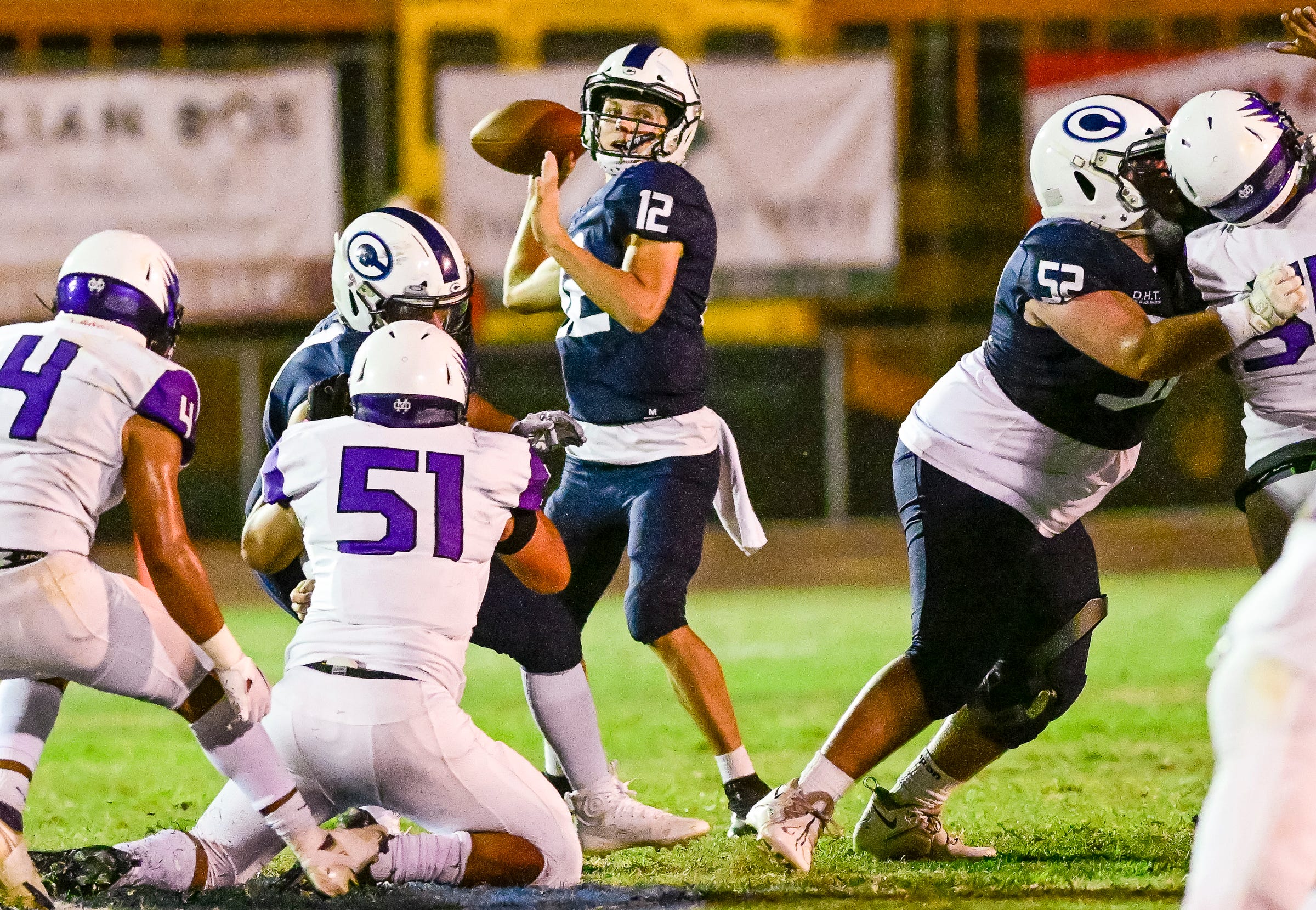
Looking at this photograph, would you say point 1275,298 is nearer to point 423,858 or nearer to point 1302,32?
point 1302,32

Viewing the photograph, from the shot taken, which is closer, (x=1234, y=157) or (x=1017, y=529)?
(x=1234, y=157)

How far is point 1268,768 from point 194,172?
10312 millimetres

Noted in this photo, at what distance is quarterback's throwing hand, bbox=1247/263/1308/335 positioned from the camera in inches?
137

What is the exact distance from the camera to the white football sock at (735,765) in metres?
4.17

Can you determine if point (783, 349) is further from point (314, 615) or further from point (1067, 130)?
point (314, 615)

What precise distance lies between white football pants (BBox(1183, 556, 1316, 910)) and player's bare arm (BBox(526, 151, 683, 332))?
2.34 m

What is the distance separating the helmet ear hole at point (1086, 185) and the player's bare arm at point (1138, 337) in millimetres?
290

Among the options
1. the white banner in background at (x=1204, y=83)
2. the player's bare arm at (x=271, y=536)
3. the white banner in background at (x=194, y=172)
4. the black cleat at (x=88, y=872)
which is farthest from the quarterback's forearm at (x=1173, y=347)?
the white banner in background at (x=194, y=172)

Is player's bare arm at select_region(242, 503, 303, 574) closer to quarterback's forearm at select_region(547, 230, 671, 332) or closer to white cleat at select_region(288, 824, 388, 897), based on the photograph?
white cleat at select_region(288, 824, 388, 897)

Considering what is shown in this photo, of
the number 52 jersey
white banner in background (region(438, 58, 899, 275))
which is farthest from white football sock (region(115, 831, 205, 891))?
white banner in background (region(438, 58, 899, 275))

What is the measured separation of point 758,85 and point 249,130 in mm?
3390

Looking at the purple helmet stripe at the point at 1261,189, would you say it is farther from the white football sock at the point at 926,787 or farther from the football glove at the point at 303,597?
the football glove at the point at 303,597

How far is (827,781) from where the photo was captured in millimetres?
3840

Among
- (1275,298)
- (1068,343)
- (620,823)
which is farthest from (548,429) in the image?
(1275,298)
